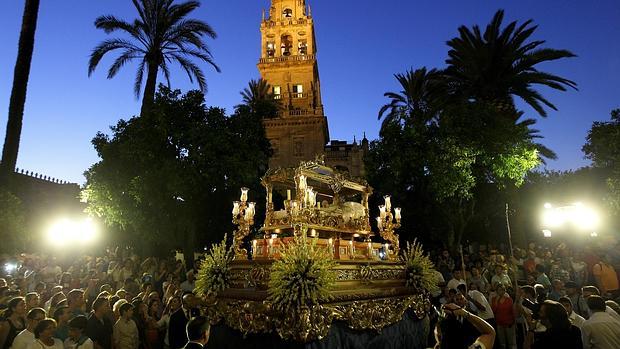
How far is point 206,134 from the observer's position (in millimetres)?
18078

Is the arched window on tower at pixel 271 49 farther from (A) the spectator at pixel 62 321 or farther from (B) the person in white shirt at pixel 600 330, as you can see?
(B) the person in white shirt at pixel 600 330

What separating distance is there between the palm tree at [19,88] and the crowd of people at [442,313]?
14.6ft

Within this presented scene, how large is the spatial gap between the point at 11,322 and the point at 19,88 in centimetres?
1170

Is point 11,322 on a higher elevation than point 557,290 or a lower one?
→ higher

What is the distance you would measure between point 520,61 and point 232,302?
22181mm

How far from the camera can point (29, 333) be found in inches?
227

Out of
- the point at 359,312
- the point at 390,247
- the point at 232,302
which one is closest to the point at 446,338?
the point at 359,312

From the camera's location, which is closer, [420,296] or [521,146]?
[420,296]

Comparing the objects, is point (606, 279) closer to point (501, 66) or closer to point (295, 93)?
point (501, 66)

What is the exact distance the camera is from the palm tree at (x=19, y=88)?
540 inches

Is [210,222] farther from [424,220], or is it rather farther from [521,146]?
[521,146]

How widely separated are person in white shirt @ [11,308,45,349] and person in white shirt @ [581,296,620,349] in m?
8.73

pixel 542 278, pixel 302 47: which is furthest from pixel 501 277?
pixel 302 47

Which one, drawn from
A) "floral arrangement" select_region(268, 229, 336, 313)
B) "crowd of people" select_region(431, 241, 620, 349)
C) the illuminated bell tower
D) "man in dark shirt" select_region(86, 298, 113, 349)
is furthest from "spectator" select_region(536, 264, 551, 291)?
Answer: the illuminated bell tower
